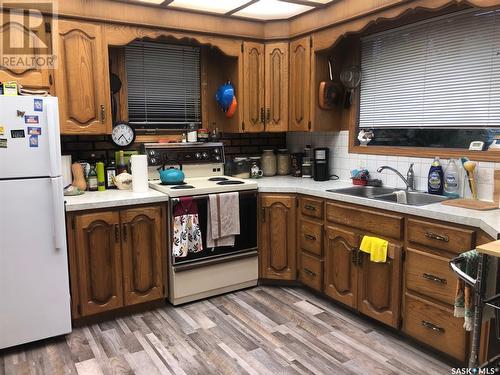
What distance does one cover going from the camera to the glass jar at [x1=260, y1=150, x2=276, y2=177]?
3.98m

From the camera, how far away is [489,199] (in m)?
2.60

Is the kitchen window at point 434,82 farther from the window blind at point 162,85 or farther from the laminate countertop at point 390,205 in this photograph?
the window blind at point 162,85

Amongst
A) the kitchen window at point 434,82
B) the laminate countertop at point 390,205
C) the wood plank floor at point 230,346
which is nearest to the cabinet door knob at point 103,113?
the laminate countertop at point 390,205

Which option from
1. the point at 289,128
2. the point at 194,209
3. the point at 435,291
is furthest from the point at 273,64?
the point at 435,291

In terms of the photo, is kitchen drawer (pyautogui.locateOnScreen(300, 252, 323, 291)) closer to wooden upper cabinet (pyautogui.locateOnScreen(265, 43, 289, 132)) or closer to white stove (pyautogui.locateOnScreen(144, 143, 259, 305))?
white stove (pyautogui.locateOnScreen(144, 143, 259, 305))

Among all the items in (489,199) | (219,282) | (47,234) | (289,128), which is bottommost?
(219,282)

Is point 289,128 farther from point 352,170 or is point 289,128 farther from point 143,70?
point 143,70

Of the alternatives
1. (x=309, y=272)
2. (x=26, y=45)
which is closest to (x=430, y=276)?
(x=309, y=272)

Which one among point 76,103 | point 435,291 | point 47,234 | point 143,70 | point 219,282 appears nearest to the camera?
point 435,291

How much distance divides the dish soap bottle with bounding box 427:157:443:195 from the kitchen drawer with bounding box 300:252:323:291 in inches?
38.1

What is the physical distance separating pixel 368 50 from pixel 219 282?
226 cm

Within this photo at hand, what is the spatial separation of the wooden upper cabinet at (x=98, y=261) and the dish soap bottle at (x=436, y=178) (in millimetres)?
2166

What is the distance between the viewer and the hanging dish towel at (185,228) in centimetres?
299

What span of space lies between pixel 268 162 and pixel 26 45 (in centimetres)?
218
